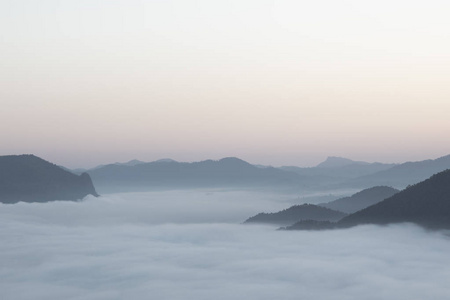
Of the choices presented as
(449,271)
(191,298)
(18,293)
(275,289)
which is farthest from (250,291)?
(18,293)

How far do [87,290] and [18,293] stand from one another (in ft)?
76.9

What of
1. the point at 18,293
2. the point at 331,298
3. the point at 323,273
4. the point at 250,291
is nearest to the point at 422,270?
the point at 323,273

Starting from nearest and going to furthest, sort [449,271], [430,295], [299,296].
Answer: [430,295]
[299,296]
[449,271]

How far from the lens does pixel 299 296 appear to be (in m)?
160

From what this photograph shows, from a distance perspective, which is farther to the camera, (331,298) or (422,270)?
(422,270)

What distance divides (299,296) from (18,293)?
98.9 m

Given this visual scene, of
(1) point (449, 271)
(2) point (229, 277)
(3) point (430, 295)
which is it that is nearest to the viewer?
(3) point (430, 295)

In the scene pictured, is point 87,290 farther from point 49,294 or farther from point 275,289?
point 275,289

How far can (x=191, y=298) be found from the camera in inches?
6452

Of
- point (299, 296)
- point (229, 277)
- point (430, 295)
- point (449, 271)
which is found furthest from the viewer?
point (229, 277)

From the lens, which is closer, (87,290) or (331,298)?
(331,298)

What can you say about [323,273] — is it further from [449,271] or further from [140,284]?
[140,284]

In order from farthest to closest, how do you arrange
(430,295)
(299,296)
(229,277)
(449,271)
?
1. (229,277)
2. (449,271)
3. (299,296)
4. (430,295)

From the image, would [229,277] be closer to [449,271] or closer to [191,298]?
[191,298]
